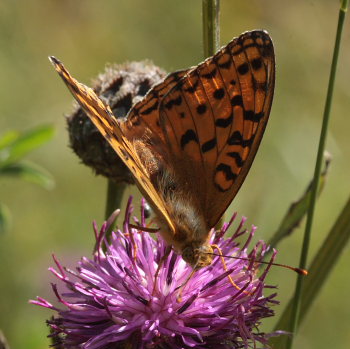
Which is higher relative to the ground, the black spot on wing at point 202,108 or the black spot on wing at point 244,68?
the black spot on wing at point 244,68

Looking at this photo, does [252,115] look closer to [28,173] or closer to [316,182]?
[316,182]

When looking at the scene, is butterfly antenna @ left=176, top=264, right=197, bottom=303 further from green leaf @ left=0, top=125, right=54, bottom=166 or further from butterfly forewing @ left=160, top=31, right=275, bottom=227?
green leaf @ left=0, top=125, right=54, bottom=166

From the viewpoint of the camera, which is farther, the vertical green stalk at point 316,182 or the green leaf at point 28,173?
the green leaf at point 28,173

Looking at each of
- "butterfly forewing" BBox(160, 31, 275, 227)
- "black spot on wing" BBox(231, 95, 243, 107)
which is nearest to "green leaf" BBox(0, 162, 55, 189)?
"butterfly forewing" BBox(160, 31, 275, 227)

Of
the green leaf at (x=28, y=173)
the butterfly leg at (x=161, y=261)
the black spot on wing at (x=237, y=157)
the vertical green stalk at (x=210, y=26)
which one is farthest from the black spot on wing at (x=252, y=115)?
the green leaf at (x=28, y=173)

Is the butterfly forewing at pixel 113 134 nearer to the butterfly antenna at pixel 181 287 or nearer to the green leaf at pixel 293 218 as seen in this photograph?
the butterfly antenna at pixel 181 287

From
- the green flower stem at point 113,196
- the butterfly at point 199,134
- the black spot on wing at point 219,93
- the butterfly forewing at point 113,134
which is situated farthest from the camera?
the green flower stem at point 113,196

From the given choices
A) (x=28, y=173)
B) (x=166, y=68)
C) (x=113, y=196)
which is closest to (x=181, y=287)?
(x=113, y=196)

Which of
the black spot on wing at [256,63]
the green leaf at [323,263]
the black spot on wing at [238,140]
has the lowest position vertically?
the green leaf at [323,263]
